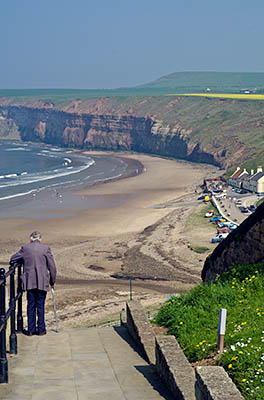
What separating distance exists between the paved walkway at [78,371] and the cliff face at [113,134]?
321 ft

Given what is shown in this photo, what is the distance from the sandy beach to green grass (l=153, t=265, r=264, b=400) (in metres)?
15.6

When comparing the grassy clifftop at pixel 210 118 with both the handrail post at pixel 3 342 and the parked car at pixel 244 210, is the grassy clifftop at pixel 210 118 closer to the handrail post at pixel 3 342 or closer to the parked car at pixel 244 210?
the parked car at pixel 244 210

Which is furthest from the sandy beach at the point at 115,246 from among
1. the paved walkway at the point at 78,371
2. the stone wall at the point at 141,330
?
the paved walkway at the point at 78,371

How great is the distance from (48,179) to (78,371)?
81406 mm

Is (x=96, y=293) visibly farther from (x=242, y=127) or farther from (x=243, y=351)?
(x=242, y=127)

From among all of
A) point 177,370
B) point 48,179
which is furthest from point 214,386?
point 48,179

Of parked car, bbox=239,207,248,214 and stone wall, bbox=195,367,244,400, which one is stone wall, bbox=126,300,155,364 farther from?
parked car, bbox=239,207,248,214

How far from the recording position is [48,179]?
286 ft

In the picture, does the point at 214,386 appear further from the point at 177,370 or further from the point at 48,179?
the point at 48,179

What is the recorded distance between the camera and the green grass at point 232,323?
6.01m

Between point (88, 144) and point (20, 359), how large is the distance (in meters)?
158

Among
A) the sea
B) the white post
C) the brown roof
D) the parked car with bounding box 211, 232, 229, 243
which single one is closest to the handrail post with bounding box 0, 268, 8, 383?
the white post

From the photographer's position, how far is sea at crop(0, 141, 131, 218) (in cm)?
6219

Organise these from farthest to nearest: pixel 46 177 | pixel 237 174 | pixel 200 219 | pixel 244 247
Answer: pixel 46 177 → pixel 237 174 → pixel 200 219 → pixel 244 247
